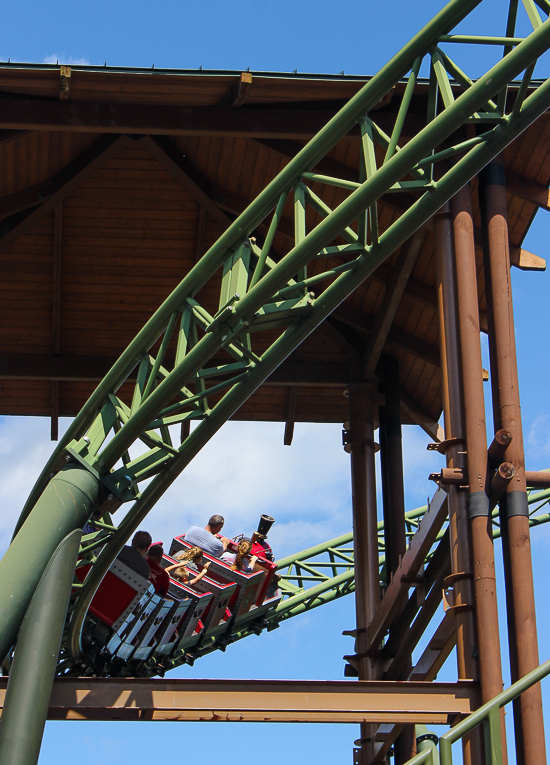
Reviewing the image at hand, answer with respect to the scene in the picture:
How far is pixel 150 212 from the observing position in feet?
57.2

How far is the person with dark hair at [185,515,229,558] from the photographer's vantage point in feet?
47.1

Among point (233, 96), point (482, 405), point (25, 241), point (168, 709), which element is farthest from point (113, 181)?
point (168, 709)

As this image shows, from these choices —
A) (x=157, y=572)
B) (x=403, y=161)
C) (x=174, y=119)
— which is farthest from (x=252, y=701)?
(x=174, y=119)

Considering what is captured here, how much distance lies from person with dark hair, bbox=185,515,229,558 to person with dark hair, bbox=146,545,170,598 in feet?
6.49

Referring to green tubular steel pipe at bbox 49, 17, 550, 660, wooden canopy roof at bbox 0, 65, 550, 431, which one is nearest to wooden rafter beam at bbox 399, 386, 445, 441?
wooden canopy roof at bbox 0, 65, 550, 431

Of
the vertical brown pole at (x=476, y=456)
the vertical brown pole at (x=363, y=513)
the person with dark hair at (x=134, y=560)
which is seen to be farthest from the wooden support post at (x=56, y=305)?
the vertical brown pole at (x=476, y=456)

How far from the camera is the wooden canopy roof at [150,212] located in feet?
41.9

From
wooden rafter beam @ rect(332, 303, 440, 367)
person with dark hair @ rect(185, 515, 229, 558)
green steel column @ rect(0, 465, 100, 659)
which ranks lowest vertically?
green steel column @ rect(0, 465, 100, 659)

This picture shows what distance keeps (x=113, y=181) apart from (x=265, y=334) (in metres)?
4.14

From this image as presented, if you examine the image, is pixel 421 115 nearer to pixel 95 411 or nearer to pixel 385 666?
pixel 95 411

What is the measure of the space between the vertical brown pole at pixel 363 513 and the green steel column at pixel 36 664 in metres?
7.35

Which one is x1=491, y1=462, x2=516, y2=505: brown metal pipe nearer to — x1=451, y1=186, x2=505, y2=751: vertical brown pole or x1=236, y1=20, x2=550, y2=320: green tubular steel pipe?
x1=451, y1=186, x2=505, y2=751: vertical brown pole

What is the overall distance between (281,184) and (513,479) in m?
3.74

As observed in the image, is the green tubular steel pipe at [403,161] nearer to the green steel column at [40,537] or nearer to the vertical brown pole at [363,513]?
the green steel column at [40,537]
